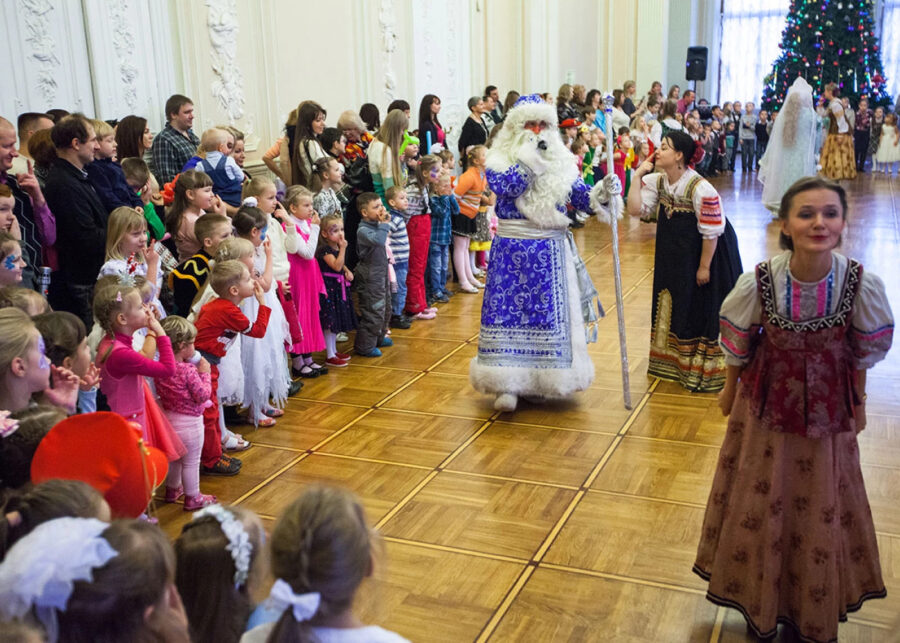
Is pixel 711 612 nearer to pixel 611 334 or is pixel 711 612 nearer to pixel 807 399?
pixel 807 399

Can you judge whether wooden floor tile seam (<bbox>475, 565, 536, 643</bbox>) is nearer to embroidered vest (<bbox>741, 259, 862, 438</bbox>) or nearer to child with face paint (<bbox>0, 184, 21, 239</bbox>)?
embroidered vest (<bbox>741, 259, 862, 438</bbox>)

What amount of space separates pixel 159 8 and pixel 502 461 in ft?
15.8

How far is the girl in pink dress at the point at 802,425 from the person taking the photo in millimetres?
2713

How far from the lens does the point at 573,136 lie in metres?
11.8

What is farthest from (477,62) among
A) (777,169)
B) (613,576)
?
(613,576)

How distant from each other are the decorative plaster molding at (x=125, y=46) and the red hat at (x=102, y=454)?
5.10 m

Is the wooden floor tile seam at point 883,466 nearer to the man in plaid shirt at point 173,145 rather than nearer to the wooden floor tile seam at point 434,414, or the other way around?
the wooden floor tile seam at point 434,414

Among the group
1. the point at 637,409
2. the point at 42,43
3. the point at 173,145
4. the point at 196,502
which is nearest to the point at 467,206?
the point at 173,145

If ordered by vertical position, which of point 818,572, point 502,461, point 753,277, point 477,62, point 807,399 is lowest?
point 502,461

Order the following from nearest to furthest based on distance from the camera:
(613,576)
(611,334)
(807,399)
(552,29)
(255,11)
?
1. (807,399)
2. (613,576)
3. (611,334)
4. (255,11)
5. (552,29)

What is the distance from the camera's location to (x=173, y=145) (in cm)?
631

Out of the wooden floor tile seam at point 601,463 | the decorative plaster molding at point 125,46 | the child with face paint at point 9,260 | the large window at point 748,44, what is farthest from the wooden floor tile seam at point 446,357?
the large window at point 748,44

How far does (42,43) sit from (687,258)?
4479 mm

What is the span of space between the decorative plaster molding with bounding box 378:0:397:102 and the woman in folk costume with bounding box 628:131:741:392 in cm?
582
